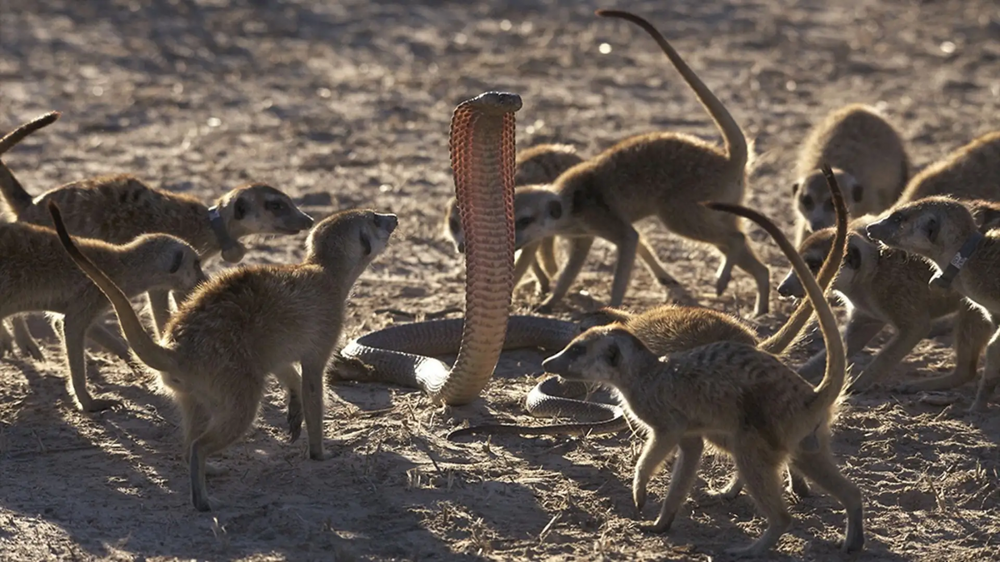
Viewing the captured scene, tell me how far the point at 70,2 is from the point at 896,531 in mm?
14152

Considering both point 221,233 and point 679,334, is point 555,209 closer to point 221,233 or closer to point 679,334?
point 221,233

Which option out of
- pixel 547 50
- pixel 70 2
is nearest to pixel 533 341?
pixel 547 50

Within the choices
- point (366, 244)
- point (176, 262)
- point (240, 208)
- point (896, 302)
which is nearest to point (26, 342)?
point (176, 262)

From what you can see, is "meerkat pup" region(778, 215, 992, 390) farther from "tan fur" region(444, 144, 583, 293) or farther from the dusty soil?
"tan fur" region(444, 144, 583, 293)

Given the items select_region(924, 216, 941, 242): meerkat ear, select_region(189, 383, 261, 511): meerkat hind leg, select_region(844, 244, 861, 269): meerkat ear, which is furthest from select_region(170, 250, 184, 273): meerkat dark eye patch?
select_region(924, 216, 941, 242): meerkat ear

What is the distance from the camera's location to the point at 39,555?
20.4 ft

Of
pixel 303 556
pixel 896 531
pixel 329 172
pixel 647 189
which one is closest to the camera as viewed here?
pixel 303 556

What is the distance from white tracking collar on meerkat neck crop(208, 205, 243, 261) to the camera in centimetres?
940

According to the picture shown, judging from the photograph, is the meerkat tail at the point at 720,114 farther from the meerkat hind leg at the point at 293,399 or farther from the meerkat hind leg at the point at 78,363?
the meerkat hind leg at the point at 78,363

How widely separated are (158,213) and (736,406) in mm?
4322

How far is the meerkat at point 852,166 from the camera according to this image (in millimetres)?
10578

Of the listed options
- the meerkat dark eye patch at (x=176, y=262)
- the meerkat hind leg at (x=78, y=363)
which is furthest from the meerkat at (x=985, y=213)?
the meerkat hind leg at (x=78, y=363)

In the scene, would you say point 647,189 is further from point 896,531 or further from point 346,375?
point 896,531

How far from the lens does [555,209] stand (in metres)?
10.1
